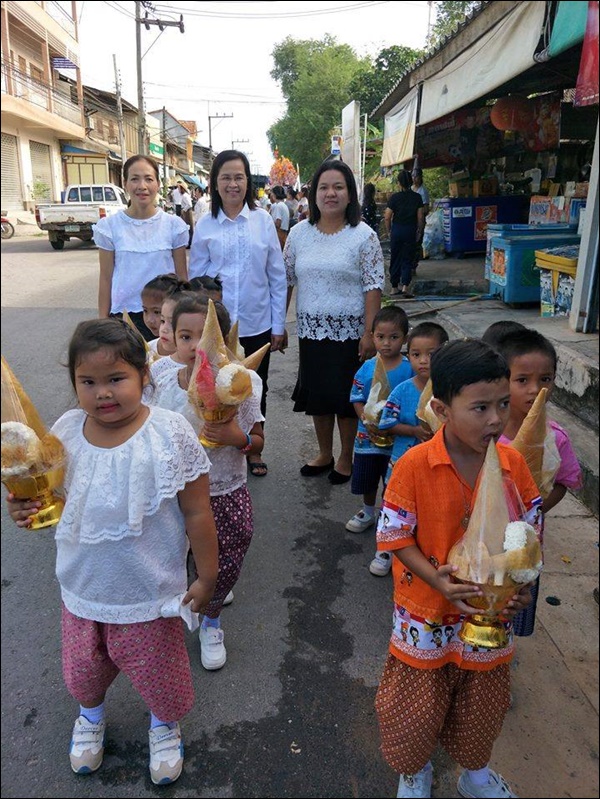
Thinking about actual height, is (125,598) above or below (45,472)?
below

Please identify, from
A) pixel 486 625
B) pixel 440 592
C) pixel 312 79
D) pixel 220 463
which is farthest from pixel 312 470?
pixel 486 625

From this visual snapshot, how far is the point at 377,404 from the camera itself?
262cm

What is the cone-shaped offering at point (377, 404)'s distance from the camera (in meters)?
2.61

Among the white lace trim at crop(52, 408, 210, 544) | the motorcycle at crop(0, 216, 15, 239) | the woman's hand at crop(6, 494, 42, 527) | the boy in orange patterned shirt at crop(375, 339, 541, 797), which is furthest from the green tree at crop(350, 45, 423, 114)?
the woman's hand at crop(6, 494, 42, 527)

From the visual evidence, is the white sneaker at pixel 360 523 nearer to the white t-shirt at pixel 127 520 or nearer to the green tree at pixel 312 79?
the white t-shirt at pixel 127 520

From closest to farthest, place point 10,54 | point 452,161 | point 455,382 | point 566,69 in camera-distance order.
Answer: point 10,54, point 455,382, point 566,69, point 452,161

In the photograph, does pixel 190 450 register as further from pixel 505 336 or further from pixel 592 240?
pixel 592 240

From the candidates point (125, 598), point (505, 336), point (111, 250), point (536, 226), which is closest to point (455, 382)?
point (505, 336)

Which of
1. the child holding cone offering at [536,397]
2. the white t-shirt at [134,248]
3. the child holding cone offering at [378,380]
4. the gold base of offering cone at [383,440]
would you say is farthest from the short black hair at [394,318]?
the white t-shirt at [134,248]

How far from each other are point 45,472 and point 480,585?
844 mm

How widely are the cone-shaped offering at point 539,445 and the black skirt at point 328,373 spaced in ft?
5.68

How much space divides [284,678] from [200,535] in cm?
82

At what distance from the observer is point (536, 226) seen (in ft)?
21.4

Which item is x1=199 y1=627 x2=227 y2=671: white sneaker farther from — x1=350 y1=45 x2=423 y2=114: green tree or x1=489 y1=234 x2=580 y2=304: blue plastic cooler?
x1=489 y1=234 x2=580 y2=304: blue plastic cooler
